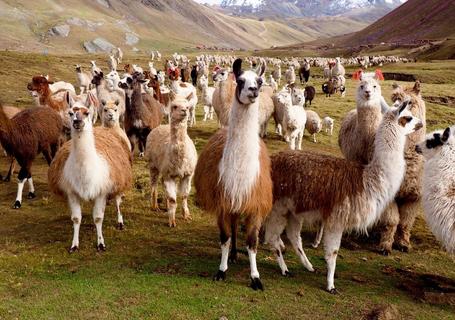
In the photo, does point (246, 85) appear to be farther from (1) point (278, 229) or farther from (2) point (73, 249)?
(2) point (73, 249)

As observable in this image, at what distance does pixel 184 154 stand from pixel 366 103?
9.78 ft

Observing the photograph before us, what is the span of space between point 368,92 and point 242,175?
3.15m

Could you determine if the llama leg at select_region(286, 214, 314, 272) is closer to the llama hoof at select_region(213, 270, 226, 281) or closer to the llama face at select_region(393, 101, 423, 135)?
the llama hoof at select_region(213, 270, 226, 281)

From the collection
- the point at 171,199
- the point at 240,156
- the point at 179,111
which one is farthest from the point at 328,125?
the point at 240,156

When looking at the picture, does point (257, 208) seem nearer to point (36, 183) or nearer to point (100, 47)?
point (36, 183)

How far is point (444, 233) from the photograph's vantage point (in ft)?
16.0

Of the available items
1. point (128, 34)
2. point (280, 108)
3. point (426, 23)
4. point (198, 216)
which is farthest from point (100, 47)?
point (198, 216)

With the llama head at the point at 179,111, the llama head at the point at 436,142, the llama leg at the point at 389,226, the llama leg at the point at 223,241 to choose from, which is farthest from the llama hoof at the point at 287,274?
the llama head at the point at 179,111

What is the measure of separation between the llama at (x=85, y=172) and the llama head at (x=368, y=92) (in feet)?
12.8

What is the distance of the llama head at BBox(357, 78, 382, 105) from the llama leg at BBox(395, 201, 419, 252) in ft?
5.55

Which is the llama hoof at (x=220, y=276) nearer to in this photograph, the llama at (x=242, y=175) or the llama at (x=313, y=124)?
the llama at (x=242, y=175)

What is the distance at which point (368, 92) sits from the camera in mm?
6805

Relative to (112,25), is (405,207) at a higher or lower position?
lower

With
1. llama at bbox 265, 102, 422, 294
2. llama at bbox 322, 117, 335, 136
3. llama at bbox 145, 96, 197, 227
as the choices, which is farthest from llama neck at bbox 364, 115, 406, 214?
llama at bbox 322, 117, 335, 136
